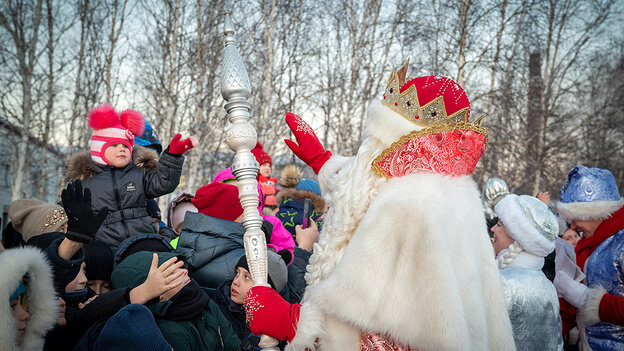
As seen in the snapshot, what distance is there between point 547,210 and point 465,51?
901 centimetres

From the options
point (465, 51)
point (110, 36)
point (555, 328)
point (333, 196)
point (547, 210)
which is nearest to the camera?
point (333, 196)

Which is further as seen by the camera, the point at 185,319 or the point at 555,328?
the point at 555,328

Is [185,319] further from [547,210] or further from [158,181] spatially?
[547,210]

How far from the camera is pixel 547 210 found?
3.06 meters

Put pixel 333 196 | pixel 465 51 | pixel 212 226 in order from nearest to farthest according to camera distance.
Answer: pixel 333 196
pixel 212 226
pixel 465 51

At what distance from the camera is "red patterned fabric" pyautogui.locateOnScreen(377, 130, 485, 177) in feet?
6.09

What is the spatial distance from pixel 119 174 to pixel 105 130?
40 cm

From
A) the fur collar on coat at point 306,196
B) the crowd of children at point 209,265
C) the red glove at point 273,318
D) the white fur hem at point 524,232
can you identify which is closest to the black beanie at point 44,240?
the crowd of children at point 209,265

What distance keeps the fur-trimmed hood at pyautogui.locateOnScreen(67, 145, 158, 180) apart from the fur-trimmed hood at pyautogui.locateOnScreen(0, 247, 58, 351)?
2102mm

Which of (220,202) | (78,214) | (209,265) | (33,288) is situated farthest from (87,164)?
(33,288)

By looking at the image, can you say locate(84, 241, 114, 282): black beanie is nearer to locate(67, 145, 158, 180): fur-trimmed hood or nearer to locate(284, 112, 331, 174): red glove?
locate(67, 145, 158, 180): fur-trimmed hood

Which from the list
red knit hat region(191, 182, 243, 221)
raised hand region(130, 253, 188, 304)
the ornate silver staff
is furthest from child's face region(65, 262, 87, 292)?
the ornate silver staff

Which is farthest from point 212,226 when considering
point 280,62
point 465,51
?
point 280,62

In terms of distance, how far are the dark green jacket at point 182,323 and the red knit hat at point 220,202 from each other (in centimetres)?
80
